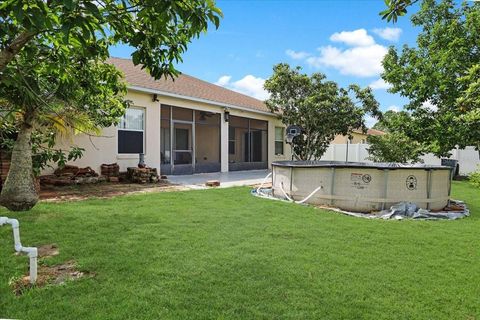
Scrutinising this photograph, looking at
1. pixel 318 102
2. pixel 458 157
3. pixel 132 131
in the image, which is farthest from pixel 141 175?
pixel 458 157

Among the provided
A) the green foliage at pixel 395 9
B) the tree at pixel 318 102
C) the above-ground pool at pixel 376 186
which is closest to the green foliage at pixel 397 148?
the tree at pixel 318 102

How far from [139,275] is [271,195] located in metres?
7.06

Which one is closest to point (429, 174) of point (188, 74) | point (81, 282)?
point (81, 282)

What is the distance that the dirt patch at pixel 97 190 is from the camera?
8.90 metres

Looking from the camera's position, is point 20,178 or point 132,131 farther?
point 132,131

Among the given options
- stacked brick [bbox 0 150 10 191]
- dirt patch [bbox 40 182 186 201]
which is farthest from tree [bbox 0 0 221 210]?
stacked brick [bbox 0 150 10 191]

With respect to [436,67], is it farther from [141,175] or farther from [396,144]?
[141,175]

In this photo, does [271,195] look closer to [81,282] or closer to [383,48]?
[81,282]

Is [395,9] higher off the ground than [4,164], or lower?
higher

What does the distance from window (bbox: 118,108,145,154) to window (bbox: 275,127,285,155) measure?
34.0ft

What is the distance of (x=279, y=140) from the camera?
22.2 meters

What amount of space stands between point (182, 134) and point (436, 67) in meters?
12.4

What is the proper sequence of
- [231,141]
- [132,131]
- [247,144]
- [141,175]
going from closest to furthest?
1. [141,175]
2. [132,131]
3. [231,141]
4. [247,144]

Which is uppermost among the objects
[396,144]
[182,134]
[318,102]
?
[318,102]
